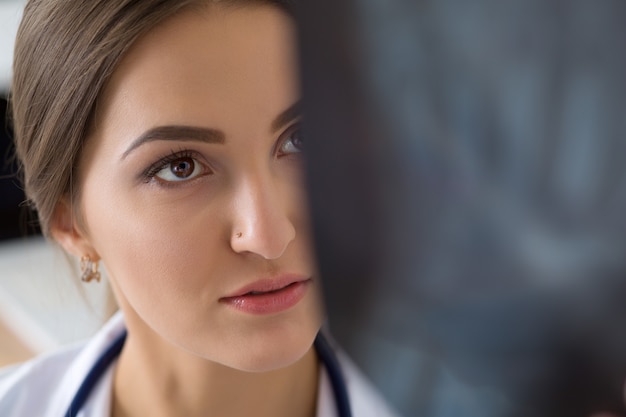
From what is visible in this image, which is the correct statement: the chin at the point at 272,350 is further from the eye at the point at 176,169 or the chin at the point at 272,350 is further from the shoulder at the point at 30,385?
the shoulder at the point at 30,385

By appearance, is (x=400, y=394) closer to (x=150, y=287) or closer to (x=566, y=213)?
(x=566, y=213)

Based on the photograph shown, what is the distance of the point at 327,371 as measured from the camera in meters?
0.62

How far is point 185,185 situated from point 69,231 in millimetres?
168

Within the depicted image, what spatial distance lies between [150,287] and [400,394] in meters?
0.41

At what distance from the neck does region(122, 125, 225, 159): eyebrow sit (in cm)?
17

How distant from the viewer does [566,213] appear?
0.09 metres

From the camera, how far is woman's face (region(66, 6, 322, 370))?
0.43 metres

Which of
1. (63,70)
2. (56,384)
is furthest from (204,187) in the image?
(56,384)

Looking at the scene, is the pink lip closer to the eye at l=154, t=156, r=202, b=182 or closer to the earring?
the eye at l=154, t=156, r=202, b=182

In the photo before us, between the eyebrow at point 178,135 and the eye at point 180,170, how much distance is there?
0.05 feet

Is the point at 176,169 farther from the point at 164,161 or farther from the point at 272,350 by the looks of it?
the point at 272,350

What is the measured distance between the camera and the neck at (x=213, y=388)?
0.58 metres

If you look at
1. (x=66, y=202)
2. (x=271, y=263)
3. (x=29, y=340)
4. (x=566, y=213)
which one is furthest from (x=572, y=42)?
(x=29, y=340)

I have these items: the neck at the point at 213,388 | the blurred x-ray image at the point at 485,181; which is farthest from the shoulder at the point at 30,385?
the blurred x-ray image at the point at 485,181
